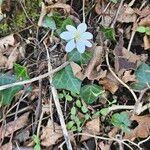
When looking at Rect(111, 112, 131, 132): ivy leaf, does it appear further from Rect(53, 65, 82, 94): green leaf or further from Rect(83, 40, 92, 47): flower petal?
Rect(83, 40, 92, 47): flower petal

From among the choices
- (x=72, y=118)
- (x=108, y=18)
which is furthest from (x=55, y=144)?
(x=108, y=18)

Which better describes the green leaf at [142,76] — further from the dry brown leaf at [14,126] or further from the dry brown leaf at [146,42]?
the dry brown leaf at [14,126]

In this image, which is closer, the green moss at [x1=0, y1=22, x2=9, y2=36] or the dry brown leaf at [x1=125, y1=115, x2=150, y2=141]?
the dry brown leaf at [x1=125, y1=115, x2=150, y2=141]

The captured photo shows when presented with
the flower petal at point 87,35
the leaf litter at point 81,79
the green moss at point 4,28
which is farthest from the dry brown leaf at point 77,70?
the green moss at point 4,28

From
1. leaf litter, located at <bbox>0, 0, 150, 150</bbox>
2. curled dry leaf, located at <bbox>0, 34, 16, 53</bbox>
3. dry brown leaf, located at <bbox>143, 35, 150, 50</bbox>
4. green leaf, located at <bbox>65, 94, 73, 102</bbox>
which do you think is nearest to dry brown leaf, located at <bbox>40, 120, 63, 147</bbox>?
leaf litter, located at <bbox>0, 0, 150, 150</bbox>

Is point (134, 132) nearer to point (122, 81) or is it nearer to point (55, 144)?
point (122, 81)

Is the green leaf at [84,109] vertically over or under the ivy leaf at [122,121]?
over

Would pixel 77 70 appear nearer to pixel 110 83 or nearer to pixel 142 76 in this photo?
pixel 110 83
